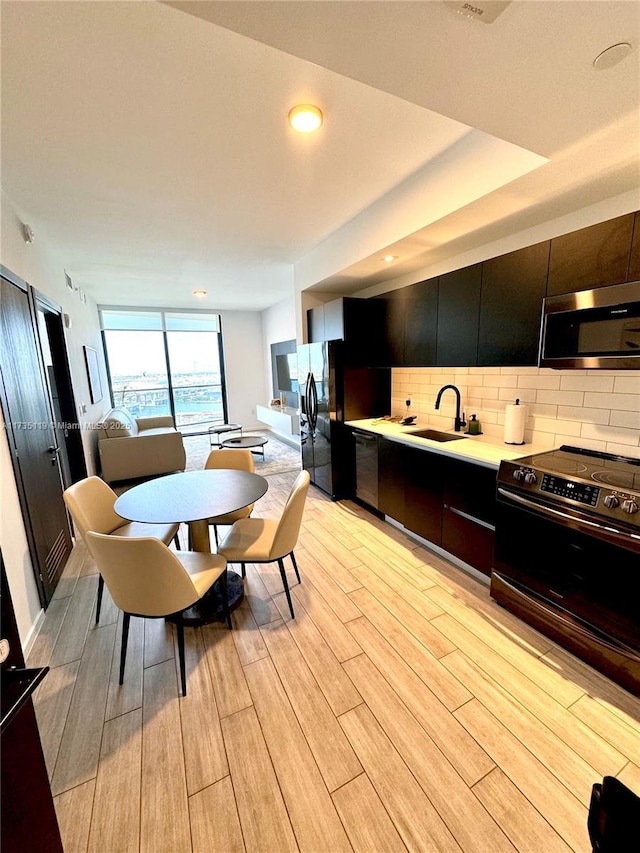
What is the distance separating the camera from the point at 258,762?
1.36 meters

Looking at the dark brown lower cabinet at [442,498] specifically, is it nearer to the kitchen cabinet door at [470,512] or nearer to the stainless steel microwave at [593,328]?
the kitchen cabinet door at [470,512]

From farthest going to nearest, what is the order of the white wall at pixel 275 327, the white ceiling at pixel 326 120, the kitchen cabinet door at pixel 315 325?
1. the white wall at pixel 275 327
2. the kitchen cabinet door at pixel 315 325
3. the white ceiling at pixel 326 120

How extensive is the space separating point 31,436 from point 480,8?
3.08 meters

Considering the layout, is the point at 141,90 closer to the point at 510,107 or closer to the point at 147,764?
the point at 510,107

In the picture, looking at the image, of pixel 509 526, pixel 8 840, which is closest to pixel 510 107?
pixel 509 526

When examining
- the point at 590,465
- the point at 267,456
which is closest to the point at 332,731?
the point at 590,465

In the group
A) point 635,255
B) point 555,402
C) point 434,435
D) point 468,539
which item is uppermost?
point 635,255

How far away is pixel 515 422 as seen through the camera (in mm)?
2428

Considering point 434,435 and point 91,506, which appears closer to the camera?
point 91,506

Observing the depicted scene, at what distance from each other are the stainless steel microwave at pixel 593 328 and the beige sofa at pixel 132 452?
4.60 metres

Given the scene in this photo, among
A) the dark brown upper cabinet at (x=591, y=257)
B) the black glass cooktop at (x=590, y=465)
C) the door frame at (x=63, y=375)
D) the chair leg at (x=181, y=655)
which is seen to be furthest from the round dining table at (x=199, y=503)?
the dark brown upper cabinet at (x=591, y=257)

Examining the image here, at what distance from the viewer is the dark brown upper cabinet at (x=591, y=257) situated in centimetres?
166

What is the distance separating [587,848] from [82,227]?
4845 millimetres

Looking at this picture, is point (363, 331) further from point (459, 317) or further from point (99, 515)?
point (99, 515)
